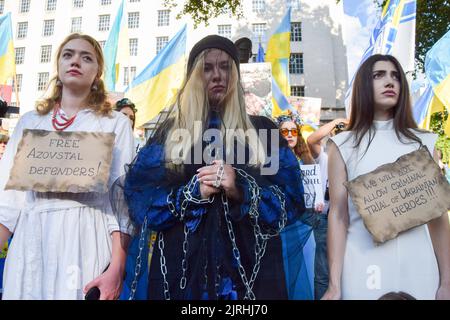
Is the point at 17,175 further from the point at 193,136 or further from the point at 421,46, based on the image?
the point at 421,46

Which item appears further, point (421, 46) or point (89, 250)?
point (421, 46)

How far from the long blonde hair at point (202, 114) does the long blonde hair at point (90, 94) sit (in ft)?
1.44

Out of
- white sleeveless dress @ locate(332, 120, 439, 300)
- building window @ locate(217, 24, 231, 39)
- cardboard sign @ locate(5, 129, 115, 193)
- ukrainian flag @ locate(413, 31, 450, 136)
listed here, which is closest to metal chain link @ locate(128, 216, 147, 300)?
cardboard sign @ locate(5, 129, 115, 193)

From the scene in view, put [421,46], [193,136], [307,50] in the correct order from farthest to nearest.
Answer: [307,50] → [421,46] → [193,136]

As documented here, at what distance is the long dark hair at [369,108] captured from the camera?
2066 millimetres

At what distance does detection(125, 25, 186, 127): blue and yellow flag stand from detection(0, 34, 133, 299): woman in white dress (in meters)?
4.52

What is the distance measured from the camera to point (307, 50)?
26203 millimetres

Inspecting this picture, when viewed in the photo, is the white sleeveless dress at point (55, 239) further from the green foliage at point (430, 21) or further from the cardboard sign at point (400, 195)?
the green foliage at point (430, 21)

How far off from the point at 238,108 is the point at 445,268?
124cm

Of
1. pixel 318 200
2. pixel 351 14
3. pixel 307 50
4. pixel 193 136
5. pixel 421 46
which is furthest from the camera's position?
pixel 307 50

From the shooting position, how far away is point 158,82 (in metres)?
7.18

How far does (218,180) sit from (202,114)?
1.35ft

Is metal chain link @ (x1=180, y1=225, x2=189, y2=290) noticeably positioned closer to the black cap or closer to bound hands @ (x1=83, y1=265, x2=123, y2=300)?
bound hands @ (x1=83, y1=265, x2=123, y2=300)
